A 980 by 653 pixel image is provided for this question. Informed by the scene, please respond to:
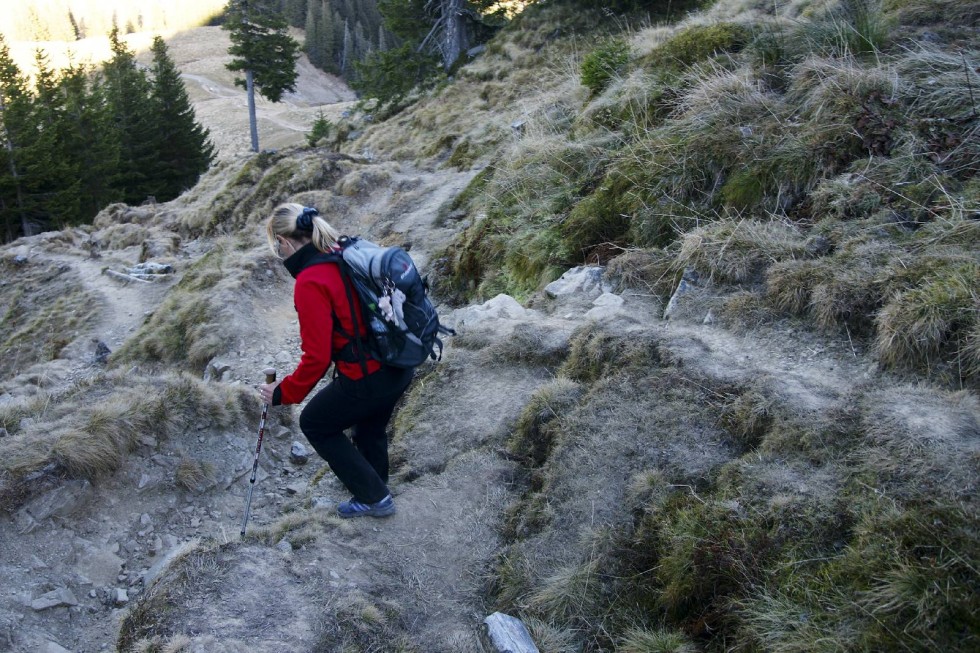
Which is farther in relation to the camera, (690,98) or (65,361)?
(65,361)

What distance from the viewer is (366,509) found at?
16.4ft

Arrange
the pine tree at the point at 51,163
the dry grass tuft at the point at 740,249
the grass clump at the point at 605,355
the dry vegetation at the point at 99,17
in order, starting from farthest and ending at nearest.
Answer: the dry vegetation at the point at 99,17 → the pine tree at the point at 51,163 → the dry grass tuft at the point at 740,249 → the grass clump at the point at 605,355

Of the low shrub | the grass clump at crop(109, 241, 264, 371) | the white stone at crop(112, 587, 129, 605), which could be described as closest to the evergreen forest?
the grass clump at crop(109, 241, 264, 371)

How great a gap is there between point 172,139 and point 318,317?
139 feet

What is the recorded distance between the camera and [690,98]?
8609 mm

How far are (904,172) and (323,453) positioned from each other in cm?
595

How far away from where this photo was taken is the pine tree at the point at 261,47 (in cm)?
3412

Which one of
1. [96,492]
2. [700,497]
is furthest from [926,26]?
[96,492]

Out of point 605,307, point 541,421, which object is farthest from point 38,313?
point 541,421

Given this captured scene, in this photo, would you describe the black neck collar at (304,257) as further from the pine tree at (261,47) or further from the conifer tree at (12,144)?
the conifer tree at (12,144)

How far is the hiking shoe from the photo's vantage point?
499 centimetres

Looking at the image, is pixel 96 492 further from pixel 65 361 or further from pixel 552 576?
pixel 65 361

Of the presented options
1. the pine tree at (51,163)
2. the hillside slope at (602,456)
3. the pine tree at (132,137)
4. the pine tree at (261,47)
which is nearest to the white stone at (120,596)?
the hillside slope at (602,456)

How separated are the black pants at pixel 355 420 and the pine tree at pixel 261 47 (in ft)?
113
